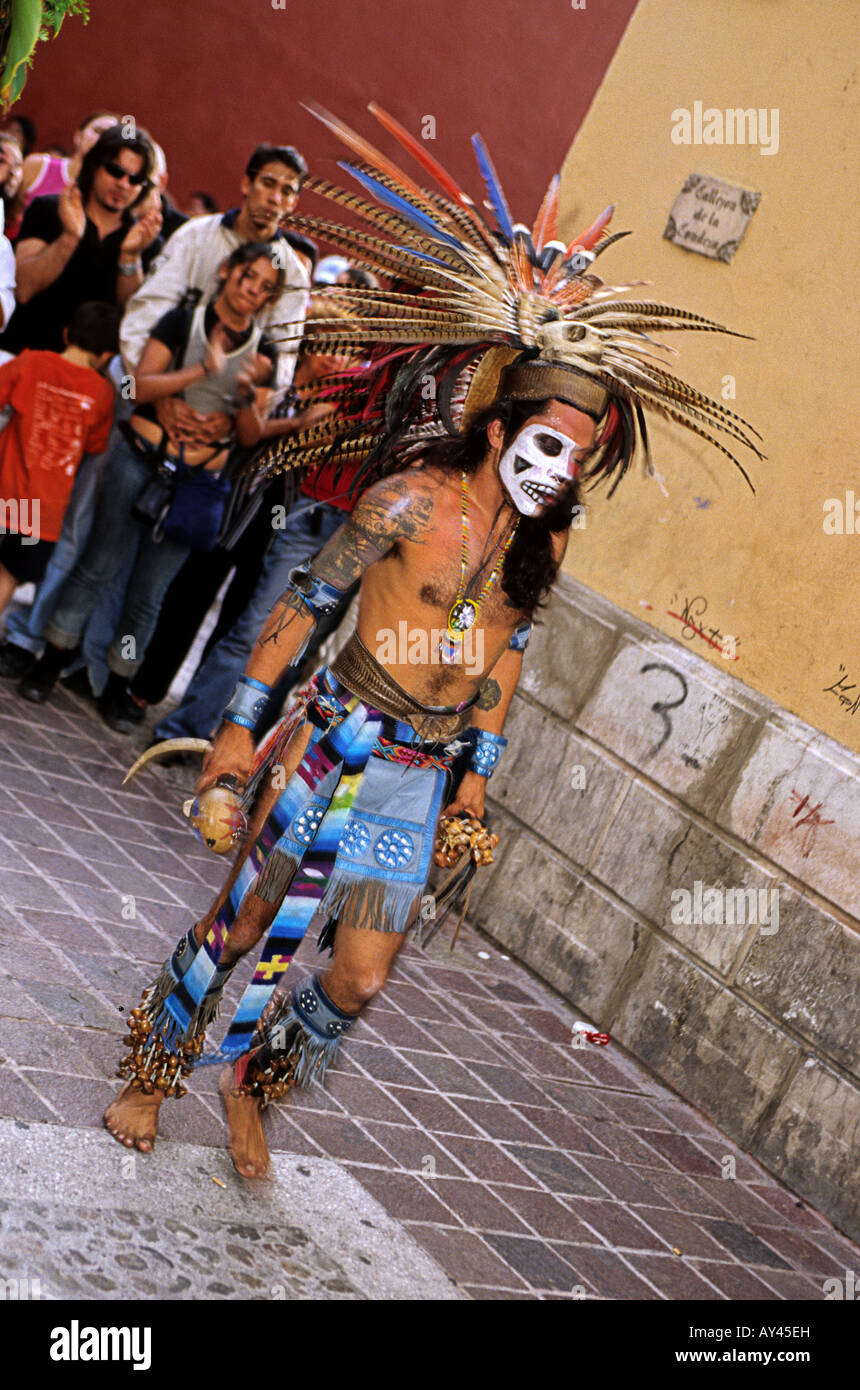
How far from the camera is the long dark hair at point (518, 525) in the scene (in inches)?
152

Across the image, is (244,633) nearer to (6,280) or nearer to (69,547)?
(69,547)

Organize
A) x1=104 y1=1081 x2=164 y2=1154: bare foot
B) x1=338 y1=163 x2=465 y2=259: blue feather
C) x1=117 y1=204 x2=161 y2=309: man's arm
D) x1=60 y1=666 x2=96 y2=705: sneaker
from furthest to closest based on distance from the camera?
x1=117 y1=204 x2=161 y2=309: man's arm < x1=60 y1=666 x2=96 y2=705: sneaker < x1=338 y1=163 x2=465 y2=259: blue feather < x1=104 y1=1081 x2=164 y2=1154: bare foot

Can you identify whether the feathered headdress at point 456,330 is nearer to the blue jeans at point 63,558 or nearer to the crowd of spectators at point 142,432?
the crowd of spectators at point 142,432

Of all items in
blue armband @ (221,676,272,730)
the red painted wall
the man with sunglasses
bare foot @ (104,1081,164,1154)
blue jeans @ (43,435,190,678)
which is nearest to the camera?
blue armband @ (221,676,272,730)

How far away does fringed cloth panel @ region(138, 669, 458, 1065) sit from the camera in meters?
3.82

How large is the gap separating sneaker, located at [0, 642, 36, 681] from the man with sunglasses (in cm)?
140

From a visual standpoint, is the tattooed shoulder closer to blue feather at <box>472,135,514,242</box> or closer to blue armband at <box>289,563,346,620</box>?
blue armband at <box>289,563,346,620</box>

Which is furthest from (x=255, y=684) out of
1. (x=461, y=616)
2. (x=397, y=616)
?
(x=461, y=616)

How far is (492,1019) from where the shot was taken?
5957mm

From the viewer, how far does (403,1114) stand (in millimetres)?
4762

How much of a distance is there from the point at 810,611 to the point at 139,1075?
3.30 m

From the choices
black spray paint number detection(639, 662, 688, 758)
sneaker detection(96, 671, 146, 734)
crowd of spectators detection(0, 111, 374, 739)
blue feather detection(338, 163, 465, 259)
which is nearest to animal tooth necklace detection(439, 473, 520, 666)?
blue feather detection(338, 163, 465, 259)

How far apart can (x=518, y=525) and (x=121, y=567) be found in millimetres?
3644
